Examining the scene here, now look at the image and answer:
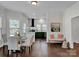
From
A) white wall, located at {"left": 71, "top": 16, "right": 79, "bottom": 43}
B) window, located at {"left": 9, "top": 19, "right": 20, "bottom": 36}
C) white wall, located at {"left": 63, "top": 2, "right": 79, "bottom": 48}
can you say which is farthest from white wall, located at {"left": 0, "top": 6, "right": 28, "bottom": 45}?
white wall, located at {"left": 71, "top": 16, "right": 79, "bottom": 43}

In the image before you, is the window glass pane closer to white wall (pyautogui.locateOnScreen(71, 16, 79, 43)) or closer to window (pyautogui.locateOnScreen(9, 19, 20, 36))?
window (pyautogui.locateOnScreen(9, 19, 20, 36))

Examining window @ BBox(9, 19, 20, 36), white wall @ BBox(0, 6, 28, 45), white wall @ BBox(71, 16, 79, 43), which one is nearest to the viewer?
white wall @ BBox(0, 6, 28, 45)

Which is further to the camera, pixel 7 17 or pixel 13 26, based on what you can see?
pixel 13 26

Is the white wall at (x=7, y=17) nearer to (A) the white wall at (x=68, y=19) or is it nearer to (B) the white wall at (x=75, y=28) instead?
(A) the white wall at (x=68, y=19)

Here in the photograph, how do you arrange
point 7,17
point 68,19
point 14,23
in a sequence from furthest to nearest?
point 68,19
point 14,23
point 7,17

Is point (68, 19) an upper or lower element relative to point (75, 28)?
upper

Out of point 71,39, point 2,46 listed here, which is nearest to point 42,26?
point 71,39

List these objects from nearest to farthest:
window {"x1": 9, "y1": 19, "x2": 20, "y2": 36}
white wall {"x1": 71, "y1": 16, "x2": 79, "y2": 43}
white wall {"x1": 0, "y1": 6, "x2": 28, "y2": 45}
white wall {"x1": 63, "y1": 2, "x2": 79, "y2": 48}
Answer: white wall {"x1": 0, "y1": 6, "x2": 28, "y2": 45} < window {"x1": 9, "y1": 19, "x2": 20, "y2": 36} < white wall {"x1": 63, "y1": 2, "x2": 79, "y2": 48} < white wall {"x1": 71, "y1": 16, "x2": 79, "y2": 43}

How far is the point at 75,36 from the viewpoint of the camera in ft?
15.2

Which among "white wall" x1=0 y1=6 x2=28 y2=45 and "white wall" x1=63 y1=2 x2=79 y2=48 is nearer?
"white wall" x1=0 y1=6 x2=28 y2=45

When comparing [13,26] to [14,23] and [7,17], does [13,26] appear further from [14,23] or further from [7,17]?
[7,17]

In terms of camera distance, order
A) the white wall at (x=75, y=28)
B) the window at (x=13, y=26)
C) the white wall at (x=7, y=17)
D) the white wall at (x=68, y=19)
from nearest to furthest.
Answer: the white wall at (x=7, y=17) → the window at (x=13, y=26) → the white wall at (x=68, y=19) → the white wall at (x=75, y=28)

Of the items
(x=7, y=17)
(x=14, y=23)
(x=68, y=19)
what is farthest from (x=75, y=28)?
(x=7, y=17)

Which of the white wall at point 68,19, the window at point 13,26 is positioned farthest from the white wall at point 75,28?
the window at point 13,26
